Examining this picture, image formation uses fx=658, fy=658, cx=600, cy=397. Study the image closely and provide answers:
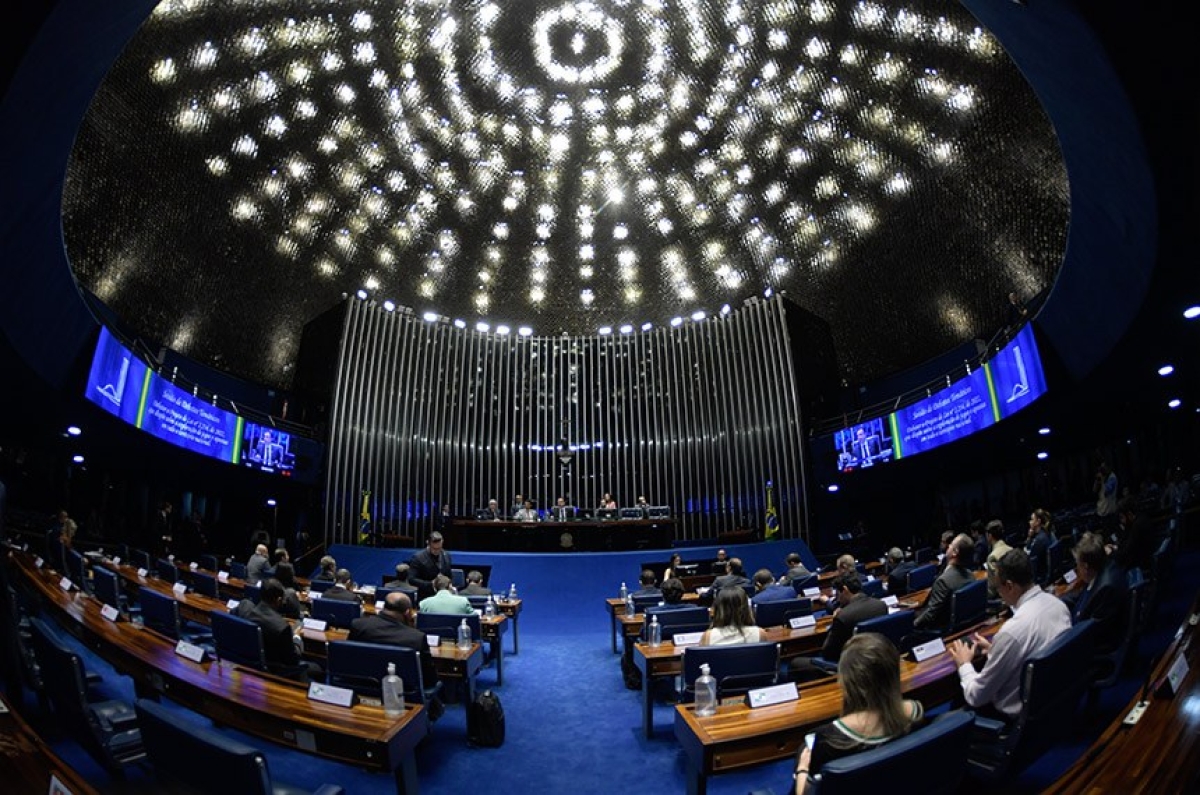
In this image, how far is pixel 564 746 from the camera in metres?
4.25

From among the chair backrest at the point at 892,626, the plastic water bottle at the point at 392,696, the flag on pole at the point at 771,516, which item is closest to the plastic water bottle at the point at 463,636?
the plastic water bottle at the point at 392,696

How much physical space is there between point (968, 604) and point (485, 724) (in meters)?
3.38

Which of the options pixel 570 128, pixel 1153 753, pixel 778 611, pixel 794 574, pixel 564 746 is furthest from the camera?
pixel 570 128

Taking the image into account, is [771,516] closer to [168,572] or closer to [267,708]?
[168,572]

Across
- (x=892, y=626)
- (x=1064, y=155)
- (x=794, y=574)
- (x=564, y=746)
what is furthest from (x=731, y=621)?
(x=1064, y=155)

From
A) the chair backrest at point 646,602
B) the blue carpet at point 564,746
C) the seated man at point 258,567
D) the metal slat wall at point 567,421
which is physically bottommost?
the blue carpet at point 564,746

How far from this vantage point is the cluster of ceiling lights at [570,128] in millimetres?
10617

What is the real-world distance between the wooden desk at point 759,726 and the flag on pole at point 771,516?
466 inches

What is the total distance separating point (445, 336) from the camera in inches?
717

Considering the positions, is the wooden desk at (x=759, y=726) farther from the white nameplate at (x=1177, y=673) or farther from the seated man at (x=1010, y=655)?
the white nameplate at (x=1177, y=673)

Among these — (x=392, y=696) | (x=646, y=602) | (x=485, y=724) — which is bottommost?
(x=485, y=724)

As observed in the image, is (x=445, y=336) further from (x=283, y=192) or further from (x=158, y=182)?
(x=158, y=182)

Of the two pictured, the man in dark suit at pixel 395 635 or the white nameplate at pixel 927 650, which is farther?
the man in dark suit at pixel 395 635

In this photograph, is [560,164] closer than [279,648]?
No
